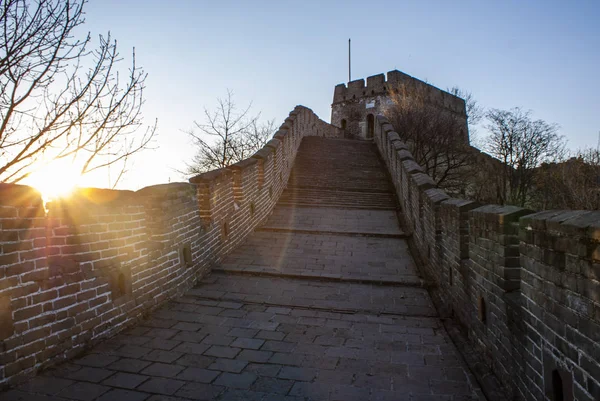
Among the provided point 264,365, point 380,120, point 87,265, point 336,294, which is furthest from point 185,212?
point 380,120

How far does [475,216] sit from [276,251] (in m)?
4.02

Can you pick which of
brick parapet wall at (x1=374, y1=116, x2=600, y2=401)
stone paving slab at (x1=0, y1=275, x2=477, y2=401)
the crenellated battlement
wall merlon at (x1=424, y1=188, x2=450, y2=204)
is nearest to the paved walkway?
stone paving slab at (x1=0, y1=275, x2=477, y2=401)

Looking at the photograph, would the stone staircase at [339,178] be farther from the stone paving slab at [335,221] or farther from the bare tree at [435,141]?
the bare tree at [435,141]

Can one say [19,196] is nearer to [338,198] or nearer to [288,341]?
[288,341]

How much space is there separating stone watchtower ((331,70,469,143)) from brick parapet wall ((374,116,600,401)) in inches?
924

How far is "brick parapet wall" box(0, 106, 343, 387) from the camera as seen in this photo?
8.95ft

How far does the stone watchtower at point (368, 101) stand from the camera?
2670 cm

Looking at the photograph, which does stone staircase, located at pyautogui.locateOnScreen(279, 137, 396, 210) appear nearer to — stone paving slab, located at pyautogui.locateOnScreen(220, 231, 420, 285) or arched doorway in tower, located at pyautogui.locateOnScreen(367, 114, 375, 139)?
A: stone paving slab, located at pyautogui.locateOnScreen(220, 231, 420, 285)

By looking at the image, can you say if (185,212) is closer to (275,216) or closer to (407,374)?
(407,374)

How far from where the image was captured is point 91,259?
11.5 ft

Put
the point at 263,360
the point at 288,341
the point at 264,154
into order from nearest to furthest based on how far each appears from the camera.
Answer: the point at 263,360 → the point at 288,341 → the point at 264,154

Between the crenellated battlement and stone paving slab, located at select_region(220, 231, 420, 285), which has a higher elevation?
the crenellated battlement

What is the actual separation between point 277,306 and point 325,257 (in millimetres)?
2070

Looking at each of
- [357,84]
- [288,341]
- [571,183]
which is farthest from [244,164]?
[357,84]
